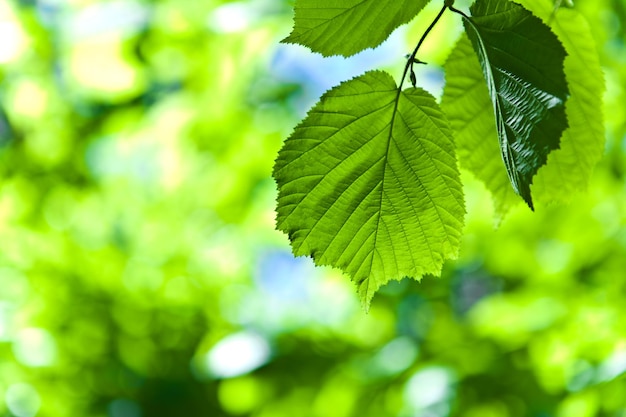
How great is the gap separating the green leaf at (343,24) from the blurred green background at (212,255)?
1458 mm

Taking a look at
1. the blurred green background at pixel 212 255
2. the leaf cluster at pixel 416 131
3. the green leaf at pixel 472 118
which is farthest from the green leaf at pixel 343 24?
the blurred green background at pixel 212 255

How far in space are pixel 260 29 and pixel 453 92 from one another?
190 centimetres

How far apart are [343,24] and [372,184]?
0.16m

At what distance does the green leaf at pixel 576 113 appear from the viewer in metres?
0.64

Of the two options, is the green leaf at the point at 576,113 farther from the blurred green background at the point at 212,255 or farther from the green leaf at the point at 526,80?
the blurred green background at the point at 212,255

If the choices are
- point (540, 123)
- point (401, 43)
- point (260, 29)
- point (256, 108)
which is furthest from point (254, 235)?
point (540, 123)

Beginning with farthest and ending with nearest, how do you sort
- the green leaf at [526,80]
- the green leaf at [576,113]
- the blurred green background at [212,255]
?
the blurred green background at [212,255], the green leaf at [576,113], the green leaf at [526,80]

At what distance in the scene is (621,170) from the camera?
2.32 meters

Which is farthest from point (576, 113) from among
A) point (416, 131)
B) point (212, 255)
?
point (212, 255)

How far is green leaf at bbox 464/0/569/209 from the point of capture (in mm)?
440

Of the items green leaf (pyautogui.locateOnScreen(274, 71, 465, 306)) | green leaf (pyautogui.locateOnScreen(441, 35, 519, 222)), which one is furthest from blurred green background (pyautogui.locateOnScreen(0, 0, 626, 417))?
green leaf (pyautogui.locateOnScreen(274, 71, 465, 306))

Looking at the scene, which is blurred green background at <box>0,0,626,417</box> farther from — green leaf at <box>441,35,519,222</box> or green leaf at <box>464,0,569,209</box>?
green leaf at <box>464,0,569,209</box>

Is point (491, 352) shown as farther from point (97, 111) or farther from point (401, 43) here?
point (97, 111)

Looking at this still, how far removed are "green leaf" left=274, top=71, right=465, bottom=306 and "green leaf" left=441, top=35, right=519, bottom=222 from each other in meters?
0.12
